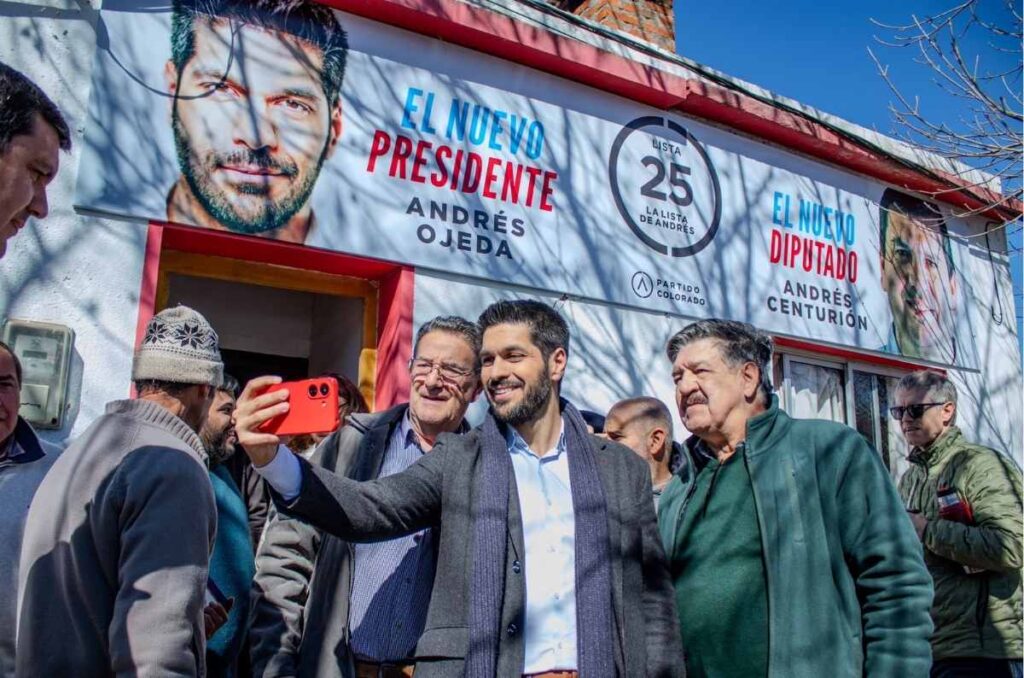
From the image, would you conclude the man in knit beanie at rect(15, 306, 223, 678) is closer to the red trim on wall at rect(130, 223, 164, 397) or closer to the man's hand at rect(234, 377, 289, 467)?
the man's hand at rect(234, 377, 289, 467)

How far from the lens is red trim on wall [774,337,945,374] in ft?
22.0

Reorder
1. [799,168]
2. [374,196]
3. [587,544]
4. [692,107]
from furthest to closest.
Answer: [799,168] < [692,107] < [374,196] < [587,544]

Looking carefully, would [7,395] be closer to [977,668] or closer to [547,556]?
[547,556]

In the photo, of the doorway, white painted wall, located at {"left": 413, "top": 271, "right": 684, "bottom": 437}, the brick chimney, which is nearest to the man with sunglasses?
white painted wall, located at {"left": 413, "top": 271, "right": 684, "bottom": 437}

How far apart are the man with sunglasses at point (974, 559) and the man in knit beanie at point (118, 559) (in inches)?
113

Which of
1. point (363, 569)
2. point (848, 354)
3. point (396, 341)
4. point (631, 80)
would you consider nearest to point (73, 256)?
point (396, 341)

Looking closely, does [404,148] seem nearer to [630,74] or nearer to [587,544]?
[630,74]

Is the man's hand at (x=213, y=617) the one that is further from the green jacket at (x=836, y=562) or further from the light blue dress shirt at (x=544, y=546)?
the green jacket at (x=836, y=562)

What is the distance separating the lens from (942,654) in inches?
141

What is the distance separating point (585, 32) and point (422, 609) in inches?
182

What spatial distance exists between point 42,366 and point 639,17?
5.02 meters

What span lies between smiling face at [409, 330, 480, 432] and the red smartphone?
950mm

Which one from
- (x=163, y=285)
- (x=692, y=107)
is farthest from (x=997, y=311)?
(x=163, y=285)

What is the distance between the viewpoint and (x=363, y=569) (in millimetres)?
2557
